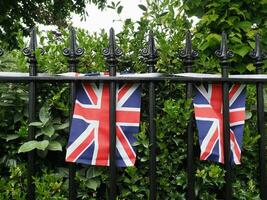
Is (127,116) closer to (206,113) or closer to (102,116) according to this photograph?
(102,116)

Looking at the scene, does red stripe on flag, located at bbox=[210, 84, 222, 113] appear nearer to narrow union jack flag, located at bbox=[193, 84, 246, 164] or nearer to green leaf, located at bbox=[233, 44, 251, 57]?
narrow union jack flag, located at bbox=[193, 84, 246, 164]

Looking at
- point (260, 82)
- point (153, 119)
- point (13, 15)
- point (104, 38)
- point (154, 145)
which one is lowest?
point (154, 145)

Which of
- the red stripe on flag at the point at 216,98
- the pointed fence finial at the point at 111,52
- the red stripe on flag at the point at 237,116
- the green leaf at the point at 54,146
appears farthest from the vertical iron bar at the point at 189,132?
the green leaf at the point at 54,146

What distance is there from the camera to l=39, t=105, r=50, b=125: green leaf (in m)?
1.92

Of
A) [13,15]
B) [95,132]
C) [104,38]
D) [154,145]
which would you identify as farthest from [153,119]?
[13,15]

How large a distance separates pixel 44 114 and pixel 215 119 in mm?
965

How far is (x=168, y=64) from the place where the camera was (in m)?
2.19

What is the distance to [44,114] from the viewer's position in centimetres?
194

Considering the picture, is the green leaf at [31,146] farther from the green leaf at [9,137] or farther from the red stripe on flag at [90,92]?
the red stripe on flag at [90,92]

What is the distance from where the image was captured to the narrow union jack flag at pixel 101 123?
1940 millimetres

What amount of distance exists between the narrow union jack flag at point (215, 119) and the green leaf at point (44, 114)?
0.83 metres

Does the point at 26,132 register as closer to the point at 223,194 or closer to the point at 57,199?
the point at 57,199

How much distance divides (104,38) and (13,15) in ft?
21.8

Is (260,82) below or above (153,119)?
above
